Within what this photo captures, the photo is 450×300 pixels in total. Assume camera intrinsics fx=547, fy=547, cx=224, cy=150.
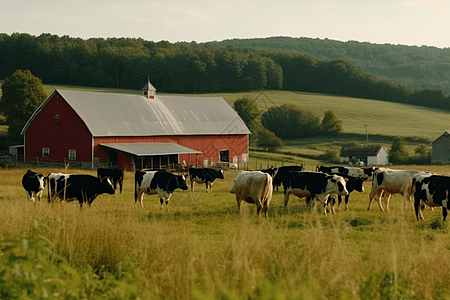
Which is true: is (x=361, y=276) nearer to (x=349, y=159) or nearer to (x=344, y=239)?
(x=344, y=239)

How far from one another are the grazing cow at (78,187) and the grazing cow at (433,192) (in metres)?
8.58

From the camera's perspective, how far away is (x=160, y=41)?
12650cm

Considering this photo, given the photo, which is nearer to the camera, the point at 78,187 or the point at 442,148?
the point at 78,187

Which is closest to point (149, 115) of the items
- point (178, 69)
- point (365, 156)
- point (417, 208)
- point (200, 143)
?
point (200, 143)

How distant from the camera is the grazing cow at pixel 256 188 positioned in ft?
49.8

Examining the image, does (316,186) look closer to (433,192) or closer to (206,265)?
(433,192)

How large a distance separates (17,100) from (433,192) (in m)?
46.5

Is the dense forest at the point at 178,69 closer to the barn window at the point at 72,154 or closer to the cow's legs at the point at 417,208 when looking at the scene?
the barn window at the point at 72,154

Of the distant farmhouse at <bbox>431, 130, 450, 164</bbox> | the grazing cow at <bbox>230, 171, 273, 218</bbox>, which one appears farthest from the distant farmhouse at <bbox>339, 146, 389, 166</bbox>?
the grazing cow at <bbox>230, 171, 273, 218</bbox>

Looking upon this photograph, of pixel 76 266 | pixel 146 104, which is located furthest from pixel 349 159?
pixel 76 266

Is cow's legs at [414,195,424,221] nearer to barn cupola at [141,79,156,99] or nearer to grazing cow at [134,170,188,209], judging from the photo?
grazing cow at [134,170,188,209]

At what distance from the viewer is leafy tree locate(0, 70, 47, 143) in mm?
52375

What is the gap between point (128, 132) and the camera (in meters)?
42.9

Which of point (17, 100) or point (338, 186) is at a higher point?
point (17, 100)
